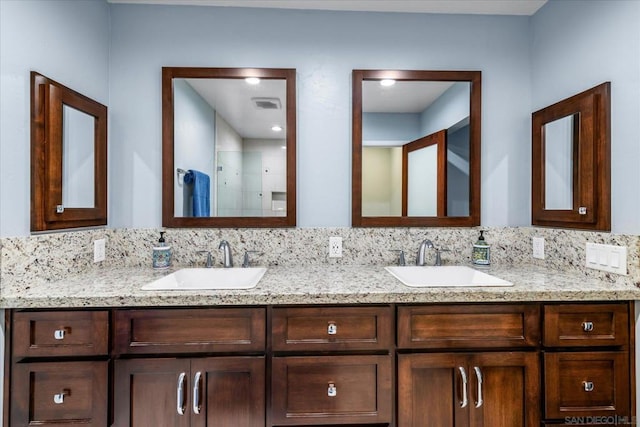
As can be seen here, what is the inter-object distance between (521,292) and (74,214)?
6.45ft

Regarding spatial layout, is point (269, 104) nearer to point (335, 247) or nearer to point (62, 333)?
point (335, 247)

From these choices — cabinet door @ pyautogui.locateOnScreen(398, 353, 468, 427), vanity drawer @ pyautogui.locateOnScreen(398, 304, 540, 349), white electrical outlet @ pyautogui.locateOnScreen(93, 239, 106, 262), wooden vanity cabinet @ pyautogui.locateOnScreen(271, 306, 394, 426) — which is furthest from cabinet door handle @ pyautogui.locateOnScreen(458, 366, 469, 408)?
white electrical outlet @ pyautogui.locateOnScreen(93, 239, 106, 262)

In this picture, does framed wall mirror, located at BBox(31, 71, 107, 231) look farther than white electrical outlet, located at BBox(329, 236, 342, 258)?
No

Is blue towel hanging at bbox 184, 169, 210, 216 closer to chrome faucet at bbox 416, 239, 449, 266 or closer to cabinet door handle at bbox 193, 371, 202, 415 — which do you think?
cabinet door handle at bbox 193, 371, 202, 415

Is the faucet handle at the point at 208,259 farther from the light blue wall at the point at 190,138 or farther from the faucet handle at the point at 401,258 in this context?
the faucet handle at the point at 401,258

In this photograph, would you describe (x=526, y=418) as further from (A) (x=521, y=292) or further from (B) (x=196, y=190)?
(B) (x=196, y=190)

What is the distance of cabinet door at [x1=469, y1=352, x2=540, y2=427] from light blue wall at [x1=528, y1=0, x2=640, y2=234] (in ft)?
2.32

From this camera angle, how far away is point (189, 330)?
4.24 ft

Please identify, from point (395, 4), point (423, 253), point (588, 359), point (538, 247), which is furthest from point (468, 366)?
point (395, 4)

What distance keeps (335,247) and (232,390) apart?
0.87m

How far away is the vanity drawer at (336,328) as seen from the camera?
1310mm

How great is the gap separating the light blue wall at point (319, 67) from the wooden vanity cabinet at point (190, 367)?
0.74 m

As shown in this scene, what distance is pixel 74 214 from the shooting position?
159 centimetres

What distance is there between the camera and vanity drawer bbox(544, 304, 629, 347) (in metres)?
1.33
